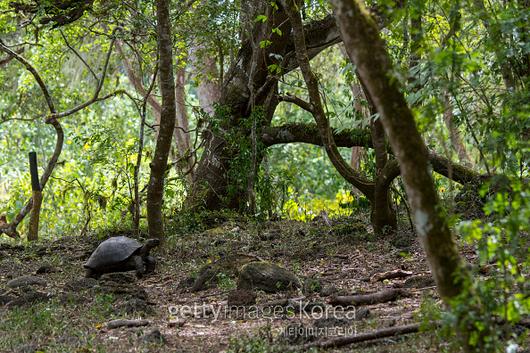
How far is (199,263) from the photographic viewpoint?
784 centimetres

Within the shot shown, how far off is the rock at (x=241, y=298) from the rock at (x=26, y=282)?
86.2 inches

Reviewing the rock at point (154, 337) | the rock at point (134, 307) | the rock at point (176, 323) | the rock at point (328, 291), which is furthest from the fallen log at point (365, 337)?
the rock at point (134, 307)

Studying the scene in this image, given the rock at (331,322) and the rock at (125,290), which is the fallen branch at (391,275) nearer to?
the rock at (331,322)

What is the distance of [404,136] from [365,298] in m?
2.48

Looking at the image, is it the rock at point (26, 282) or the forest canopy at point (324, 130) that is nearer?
the forest canopy at point (324, 130)

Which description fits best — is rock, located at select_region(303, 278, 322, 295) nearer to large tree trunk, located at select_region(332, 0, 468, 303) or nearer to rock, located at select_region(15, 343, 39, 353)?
rock, located at select_region(15, 343, 39, 353)

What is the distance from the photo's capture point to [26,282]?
7113mm

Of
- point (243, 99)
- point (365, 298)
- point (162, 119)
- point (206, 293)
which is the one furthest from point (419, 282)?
point (243, 99)

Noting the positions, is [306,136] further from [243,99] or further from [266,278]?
[266,278]

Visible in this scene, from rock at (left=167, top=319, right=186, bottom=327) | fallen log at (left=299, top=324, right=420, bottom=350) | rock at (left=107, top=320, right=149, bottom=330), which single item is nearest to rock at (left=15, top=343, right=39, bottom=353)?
rock at (left=107, top=320, right=149, bottom=330)

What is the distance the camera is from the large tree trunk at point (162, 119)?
7.37 m

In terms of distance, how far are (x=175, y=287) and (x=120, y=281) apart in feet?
1.90

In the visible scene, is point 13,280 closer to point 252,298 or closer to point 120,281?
point 120,281

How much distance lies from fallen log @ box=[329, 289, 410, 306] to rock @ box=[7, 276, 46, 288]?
302cm
